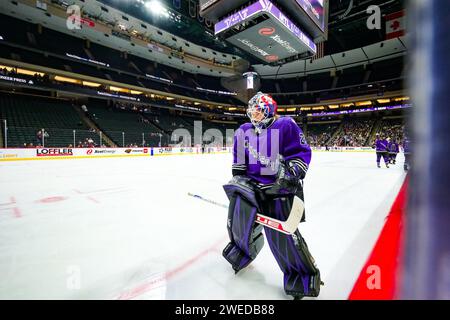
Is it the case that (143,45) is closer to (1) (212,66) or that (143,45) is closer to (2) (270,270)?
(1) (212,66)

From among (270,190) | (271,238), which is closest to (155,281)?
(271,238)

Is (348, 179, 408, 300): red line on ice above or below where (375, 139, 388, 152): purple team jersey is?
below

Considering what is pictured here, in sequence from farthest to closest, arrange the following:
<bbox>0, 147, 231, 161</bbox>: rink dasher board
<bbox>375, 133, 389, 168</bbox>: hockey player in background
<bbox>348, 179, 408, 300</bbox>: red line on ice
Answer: <bbox>0, 147, 231, 161</bbox>: rink dasher board, <bbox>375, 133, 389, 168</bbox>: hockey player in background, <bbox>348, 179, 408, 300</bbox>: red line on ice

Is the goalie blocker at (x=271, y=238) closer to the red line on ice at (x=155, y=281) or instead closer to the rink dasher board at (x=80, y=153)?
the red line on ice at (x=155, y=281)

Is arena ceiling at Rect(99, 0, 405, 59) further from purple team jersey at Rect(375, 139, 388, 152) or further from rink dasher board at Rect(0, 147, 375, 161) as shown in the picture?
rink dasher board at Rect(0, 147, 375, 161)

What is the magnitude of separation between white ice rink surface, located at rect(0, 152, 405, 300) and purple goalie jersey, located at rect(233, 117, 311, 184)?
0.78 meters

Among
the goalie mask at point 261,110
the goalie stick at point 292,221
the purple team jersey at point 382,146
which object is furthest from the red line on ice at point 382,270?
the purple team jersey at point 382,146

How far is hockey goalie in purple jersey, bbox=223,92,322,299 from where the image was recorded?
4.44ft

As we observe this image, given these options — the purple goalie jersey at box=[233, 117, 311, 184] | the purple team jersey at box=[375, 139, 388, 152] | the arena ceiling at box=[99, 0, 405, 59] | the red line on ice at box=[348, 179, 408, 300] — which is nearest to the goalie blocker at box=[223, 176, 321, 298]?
the purple goalie jersey at box=[233, 117, 311, 184]

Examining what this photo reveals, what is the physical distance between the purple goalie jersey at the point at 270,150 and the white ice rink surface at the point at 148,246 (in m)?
0.78

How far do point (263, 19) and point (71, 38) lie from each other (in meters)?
20.9

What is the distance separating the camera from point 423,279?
0.35 m
